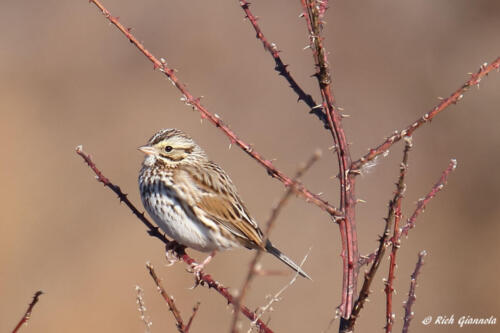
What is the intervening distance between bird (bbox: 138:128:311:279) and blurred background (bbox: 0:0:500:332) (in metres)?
5.31

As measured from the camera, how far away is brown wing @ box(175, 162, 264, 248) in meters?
5.64

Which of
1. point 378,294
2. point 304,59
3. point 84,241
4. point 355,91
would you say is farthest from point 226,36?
point 378,294

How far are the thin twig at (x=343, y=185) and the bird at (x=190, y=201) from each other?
2054 mm

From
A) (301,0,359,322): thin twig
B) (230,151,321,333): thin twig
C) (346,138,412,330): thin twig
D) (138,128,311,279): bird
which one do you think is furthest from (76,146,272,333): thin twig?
(230,151,321,333): thin twig

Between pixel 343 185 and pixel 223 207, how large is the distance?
2.46 metres

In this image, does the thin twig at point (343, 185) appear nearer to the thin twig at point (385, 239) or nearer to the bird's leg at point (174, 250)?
the thin twig at point (385, 239)

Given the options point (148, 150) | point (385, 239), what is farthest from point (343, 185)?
point (148, 150)

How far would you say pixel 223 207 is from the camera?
572cm

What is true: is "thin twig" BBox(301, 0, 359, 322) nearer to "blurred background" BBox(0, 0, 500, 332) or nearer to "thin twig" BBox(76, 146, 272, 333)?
"thin twig" BBox(76, 146, 272, 333)

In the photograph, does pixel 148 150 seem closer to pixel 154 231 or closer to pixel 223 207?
pixel 223 207

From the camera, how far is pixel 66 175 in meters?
13.1

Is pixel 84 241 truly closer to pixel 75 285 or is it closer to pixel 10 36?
pixel 75 285

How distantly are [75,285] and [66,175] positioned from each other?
7.28ft

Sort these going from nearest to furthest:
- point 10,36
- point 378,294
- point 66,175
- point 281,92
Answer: point 378,294, point 66,175, point 281,92, point 10,36
